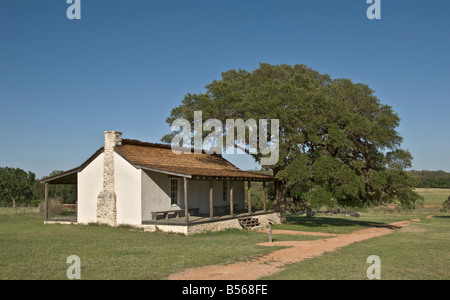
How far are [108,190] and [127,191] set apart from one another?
52.1 inches

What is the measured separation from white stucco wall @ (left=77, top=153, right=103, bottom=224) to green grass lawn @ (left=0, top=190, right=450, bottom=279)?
2.56 m

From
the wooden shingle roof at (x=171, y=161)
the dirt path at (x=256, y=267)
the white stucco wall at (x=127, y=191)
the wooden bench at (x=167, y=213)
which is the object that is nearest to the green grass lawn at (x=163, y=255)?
the dirt path at (x=256, y=267)

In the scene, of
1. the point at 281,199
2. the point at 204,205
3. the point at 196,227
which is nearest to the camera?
the point at 196,227

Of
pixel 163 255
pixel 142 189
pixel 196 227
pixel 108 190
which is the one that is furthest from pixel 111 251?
pixel 108 190

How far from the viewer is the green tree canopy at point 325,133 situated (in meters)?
21.8

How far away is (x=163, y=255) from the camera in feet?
38.1

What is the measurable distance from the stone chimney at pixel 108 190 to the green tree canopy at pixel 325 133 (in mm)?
6728

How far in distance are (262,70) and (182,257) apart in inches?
704

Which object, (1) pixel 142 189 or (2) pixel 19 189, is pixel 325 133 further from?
(2) pixel 19 189

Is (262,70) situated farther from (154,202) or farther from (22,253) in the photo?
(22,253)

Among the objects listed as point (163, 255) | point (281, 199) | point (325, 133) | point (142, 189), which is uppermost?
point (325, 133)

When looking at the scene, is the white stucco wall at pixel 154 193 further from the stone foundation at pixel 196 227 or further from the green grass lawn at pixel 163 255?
the green grass lawn at pixel 163 255

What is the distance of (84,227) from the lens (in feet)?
62.4
